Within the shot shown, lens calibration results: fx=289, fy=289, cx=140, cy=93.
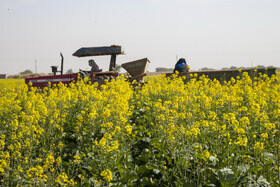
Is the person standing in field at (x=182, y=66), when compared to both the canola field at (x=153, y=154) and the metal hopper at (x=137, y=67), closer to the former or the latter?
the metal hopper at (x=137, y=67)

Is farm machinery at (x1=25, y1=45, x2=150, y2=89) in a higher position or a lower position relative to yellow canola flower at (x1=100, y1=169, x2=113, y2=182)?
higher

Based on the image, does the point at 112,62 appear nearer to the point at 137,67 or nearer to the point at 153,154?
the point at 137,67

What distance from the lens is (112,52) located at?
10570 millimetres

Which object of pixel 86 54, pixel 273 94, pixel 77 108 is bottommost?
pixel 77 108

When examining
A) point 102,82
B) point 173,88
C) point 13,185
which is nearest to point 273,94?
point 173,88

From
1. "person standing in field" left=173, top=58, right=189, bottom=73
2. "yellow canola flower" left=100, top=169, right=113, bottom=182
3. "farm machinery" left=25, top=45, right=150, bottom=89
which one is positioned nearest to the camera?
"yellow canola flower" left=100, top=169, right=113, bottom=182

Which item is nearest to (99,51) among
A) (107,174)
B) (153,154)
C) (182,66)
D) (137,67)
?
(137,67)

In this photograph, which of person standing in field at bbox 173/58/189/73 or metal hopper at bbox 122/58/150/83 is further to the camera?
person standing in field at bbox 173/58/189/73

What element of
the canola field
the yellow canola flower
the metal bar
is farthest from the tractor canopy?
the yellow canola flower

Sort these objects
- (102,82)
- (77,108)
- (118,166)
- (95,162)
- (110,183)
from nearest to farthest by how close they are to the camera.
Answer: (110,183)
(118,166)
(95,162)
(77,108)
(102,82)

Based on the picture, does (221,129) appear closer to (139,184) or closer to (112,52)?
(139,184)

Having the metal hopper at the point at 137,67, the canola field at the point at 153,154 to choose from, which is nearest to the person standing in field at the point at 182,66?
the metal hopper at the point at 137,67

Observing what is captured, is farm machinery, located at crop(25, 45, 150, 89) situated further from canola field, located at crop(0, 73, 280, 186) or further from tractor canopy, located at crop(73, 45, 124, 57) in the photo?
canola field, located at crop(0, 73, 280, 186)

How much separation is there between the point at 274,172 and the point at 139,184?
1.61 m
